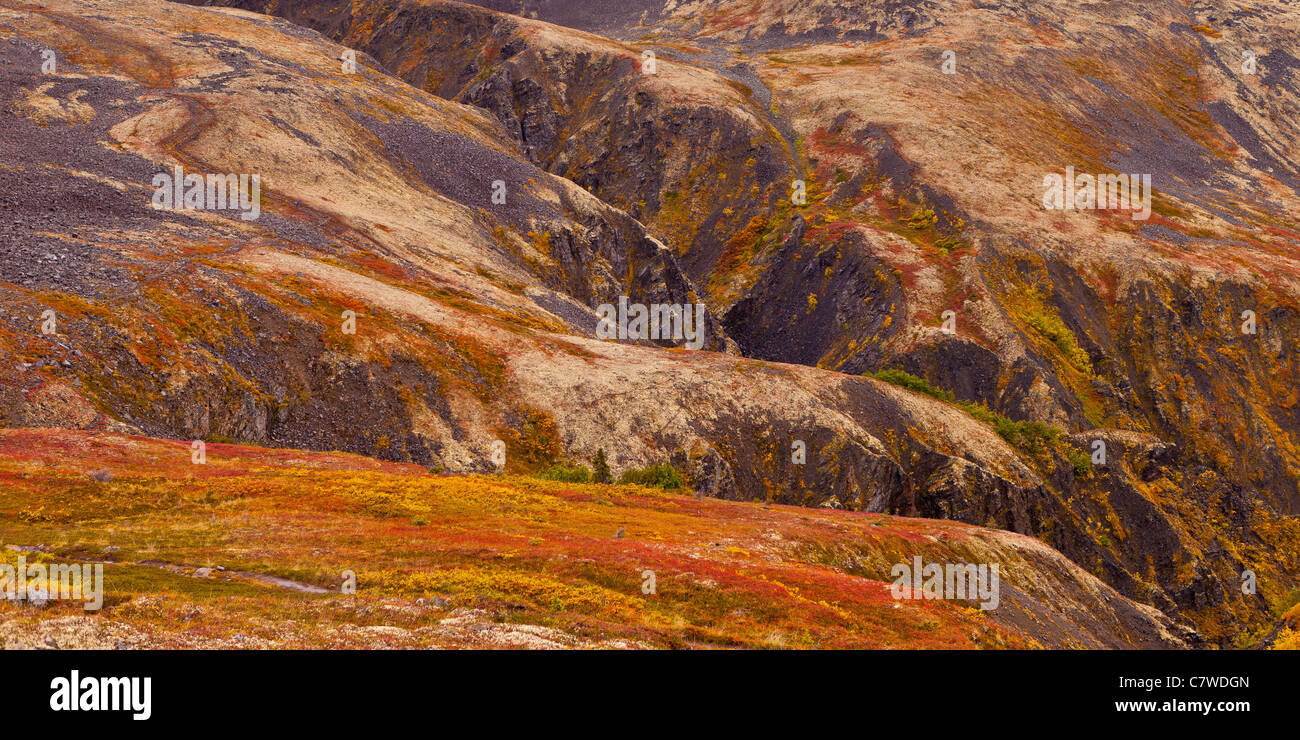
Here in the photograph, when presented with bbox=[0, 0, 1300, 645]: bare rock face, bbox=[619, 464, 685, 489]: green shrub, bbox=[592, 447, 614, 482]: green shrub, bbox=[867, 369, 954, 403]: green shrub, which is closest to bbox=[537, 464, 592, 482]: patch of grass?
bbox=[592, 447, 614, 482]: green shrub

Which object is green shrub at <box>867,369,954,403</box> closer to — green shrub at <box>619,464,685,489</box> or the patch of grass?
green shrub at <box>619,464,685,489</box>

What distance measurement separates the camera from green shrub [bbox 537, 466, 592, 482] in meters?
49.8

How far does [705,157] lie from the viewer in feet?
433

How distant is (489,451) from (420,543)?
24.4m

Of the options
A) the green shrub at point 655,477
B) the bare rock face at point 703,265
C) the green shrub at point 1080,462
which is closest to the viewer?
the bare rock face at point 703,265

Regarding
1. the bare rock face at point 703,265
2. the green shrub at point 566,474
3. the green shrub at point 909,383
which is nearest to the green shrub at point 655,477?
the bare rock face at point 703,265

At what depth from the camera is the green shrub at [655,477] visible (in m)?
53.3

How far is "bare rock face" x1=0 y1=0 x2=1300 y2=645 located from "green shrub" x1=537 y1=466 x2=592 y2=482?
14.9ft

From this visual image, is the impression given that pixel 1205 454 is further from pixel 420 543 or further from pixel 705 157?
pixel 420 543

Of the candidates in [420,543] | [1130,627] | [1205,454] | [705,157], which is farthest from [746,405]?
[705,157]

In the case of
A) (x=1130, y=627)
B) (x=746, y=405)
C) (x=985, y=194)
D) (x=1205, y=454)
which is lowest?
(x=1130, y=627)

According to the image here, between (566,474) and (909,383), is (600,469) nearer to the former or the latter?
(566,474)

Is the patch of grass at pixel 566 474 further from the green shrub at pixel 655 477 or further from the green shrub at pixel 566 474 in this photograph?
the green shrub at pixel 655 477

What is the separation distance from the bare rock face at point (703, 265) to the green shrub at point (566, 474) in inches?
179
